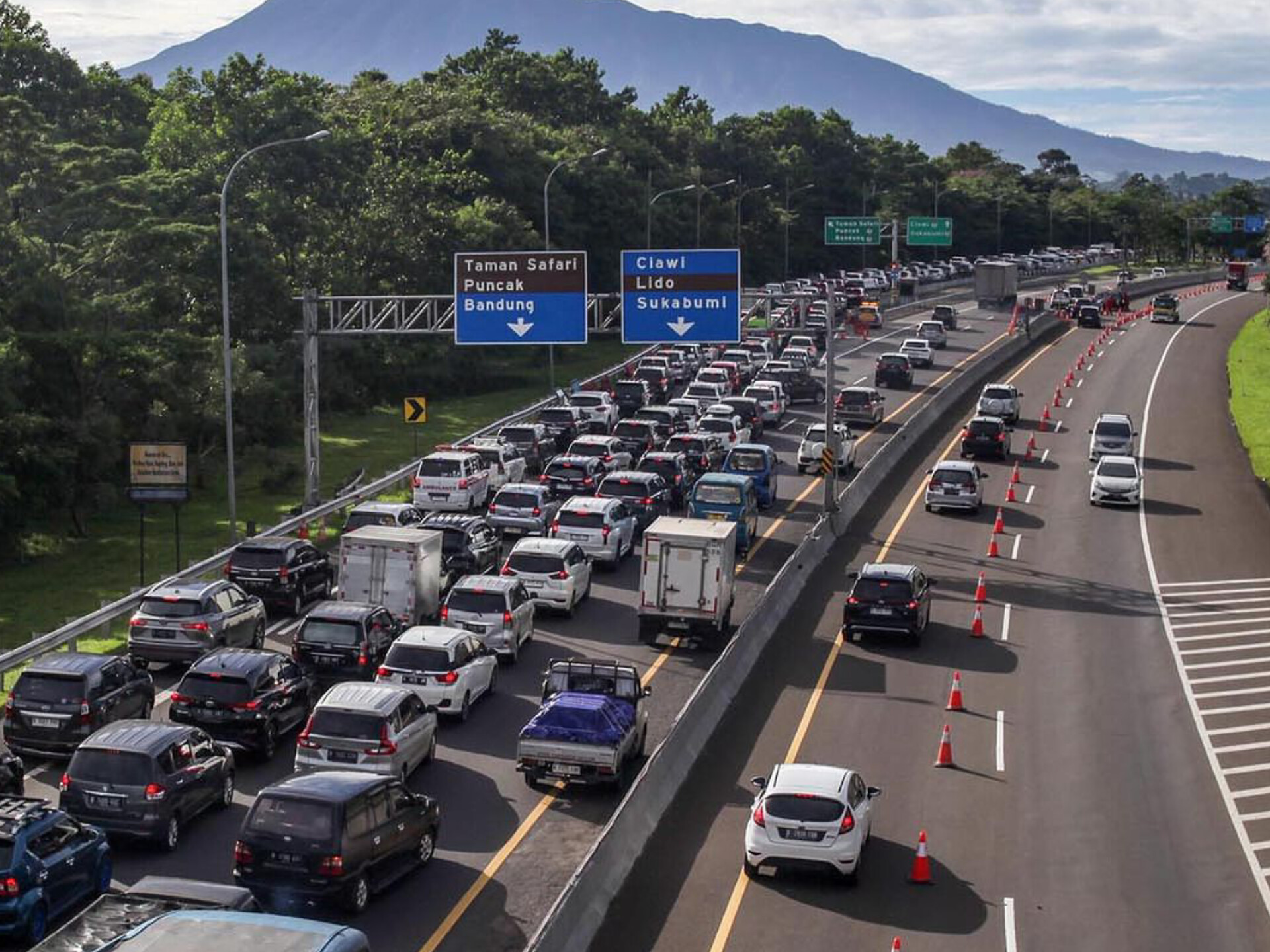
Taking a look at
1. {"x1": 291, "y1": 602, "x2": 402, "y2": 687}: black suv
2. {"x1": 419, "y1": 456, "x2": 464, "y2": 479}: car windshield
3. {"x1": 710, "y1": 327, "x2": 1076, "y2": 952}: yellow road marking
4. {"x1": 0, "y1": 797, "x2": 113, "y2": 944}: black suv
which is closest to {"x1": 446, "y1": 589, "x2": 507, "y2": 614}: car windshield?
{"x1": 291, "y1": 602, "x2": 402, "y2": 687}: black suv

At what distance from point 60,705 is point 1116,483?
1371 inches

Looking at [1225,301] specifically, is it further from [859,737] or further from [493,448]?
[859,737]

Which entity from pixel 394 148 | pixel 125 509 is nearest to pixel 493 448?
pixel 125 509

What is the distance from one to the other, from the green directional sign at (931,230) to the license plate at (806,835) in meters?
105

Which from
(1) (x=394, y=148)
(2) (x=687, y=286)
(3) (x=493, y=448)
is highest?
(1) (x=394, y=148)

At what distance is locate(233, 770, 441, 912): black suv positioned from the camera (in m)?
19.0

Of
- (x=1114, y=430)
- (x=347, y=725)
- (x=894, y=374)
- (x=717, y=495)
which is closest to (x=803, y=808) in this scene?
(x=347, y=725)

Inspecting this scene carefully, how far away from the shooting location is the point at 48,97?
86875 mm

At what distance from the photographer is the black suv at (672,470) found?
155ft

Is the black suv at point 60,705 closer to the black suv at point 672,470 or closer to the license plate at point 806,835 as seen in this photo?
the license plate at point 806,835

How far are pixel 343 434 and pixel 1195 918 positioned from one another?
54.0 meters

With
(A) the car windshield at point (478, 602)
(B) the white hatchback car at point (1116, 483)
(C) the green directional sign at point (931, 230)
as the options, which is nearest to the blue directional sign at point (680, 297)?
(B) the white hatchback car at point (1116, 483)

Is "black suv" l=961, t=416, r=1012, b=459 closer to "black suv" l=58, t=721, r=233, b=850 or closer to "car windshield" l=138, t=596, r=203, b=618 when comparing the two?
"car windshield" l=138, t=596, r=203, b=618

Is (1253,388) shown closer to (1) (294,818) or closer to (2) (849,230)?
(2) (849,230)
